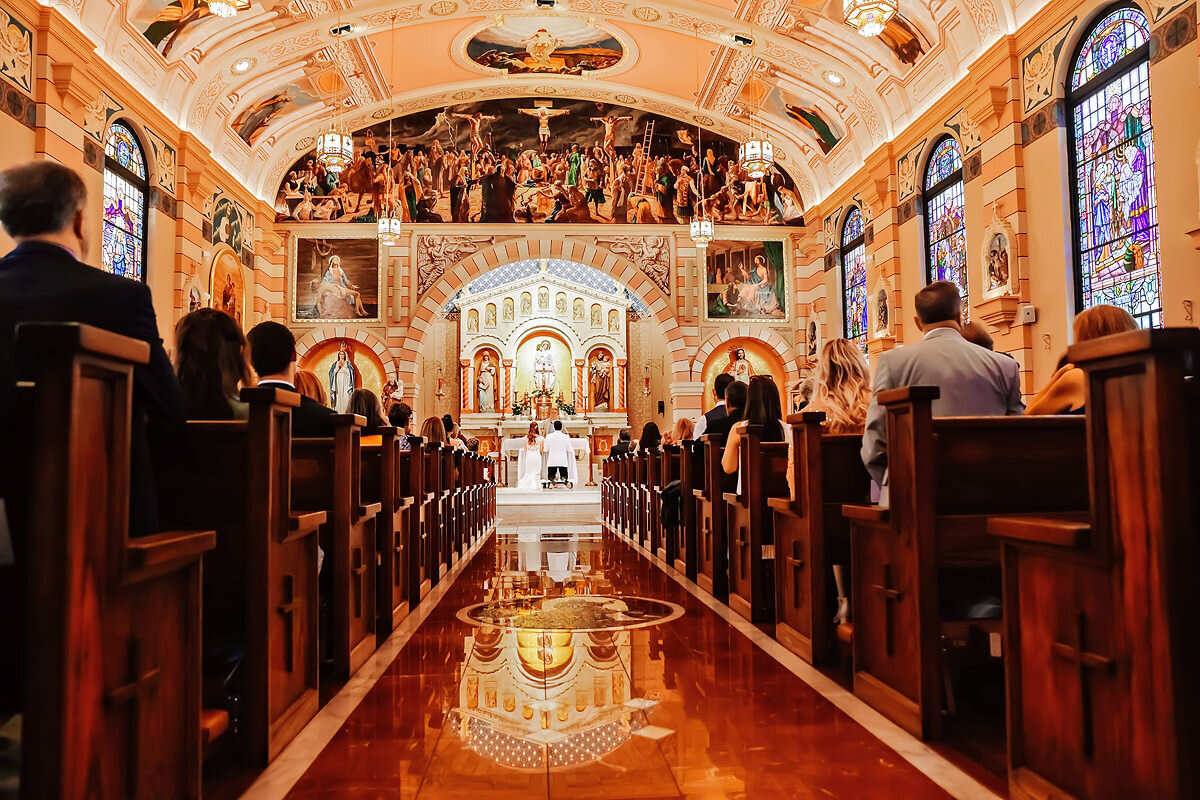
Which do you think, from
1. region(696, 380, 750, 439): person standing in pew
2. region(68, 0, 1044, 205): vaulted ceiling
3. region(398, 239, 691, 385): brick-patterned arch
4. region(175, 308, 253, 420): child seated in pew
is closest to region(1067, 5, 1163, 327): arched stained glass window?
region(68, 0, 1044, 205): vaulted ceiling

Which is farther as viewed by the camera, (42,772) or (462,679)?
(462,679)

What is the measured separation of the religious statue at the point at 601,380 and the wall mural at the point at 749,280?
23.9 ft

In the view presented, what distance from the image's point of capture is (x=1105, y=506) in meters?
1.85

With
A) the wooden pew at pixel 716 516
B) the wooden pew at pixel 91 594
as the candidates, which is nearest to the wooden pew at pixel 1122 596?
the wooden pew at pixel 91 594

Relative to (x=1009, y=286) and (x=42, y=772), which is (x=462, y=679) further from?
(x=1009, y=286)

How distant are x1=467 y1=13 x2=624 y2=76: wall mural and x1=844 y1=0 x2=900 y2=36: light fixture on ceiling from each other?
638 cm

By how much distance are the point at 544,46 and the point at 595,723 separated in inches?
519

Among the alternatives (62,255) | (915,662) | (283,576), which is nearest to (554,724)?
(283,576)

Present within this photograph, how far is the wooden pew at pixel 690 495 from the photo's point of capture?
643cm

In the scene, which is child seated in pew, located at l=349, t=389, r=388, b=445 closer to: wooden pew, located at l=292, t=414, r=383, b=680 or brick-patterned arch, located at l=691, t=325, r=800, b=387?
wooden pew, located at l=292, t=414, r=383, b=680

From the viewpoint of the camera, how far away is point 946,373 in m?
3.33

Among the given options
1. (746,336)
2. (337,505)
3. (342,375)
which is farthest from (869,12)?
(342,375)

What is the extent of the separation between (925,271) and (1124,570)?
11.3 metres

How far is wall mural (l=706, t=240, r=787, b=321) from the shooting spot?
671 inches
